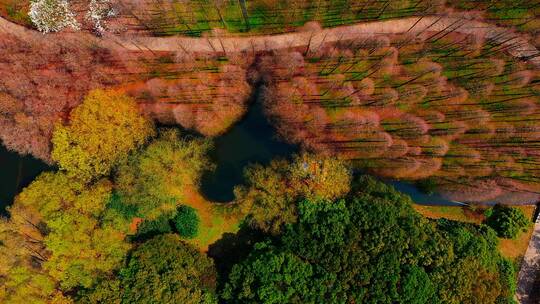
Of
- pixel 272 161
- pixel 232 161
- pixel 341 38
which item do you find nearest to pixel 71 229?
pixel 232 161

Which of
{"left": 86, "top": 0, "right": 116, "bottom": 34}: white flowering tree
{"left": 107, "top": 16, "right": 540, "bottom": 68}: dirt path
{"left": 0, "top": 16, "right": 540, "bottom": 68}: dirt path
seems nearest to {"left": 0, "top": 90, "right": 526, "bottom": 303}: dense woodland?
{"left": 0, "top": 16, "right": 540, "bottom": 68}: dirt path

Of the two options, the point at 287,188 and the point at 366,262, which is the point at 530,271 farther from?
the point at 287,188

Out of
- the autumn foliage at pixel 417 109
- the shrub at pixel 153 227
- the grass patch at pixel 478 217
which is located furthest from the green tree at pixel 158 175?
the grass patch at pixel 478 217

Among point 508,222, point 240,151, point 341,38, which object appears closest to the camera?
point 508,222

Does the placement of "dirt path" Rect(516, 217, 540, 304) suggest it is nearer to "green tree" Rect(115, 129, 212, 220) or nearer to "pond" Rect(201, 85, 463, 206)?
"pond" Rect(201, 85, 463, 206)

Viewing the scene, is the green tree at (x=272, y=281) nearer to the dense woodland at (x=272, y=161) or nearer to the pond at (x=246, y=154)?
the dense woodland at (x=272, y=161)

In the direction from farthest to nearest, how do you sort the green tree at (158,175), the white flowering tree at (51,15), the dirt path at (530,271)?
the dirt path at (530,271)
the white flowering tree at (51,15)
the green tree at (158,175)
